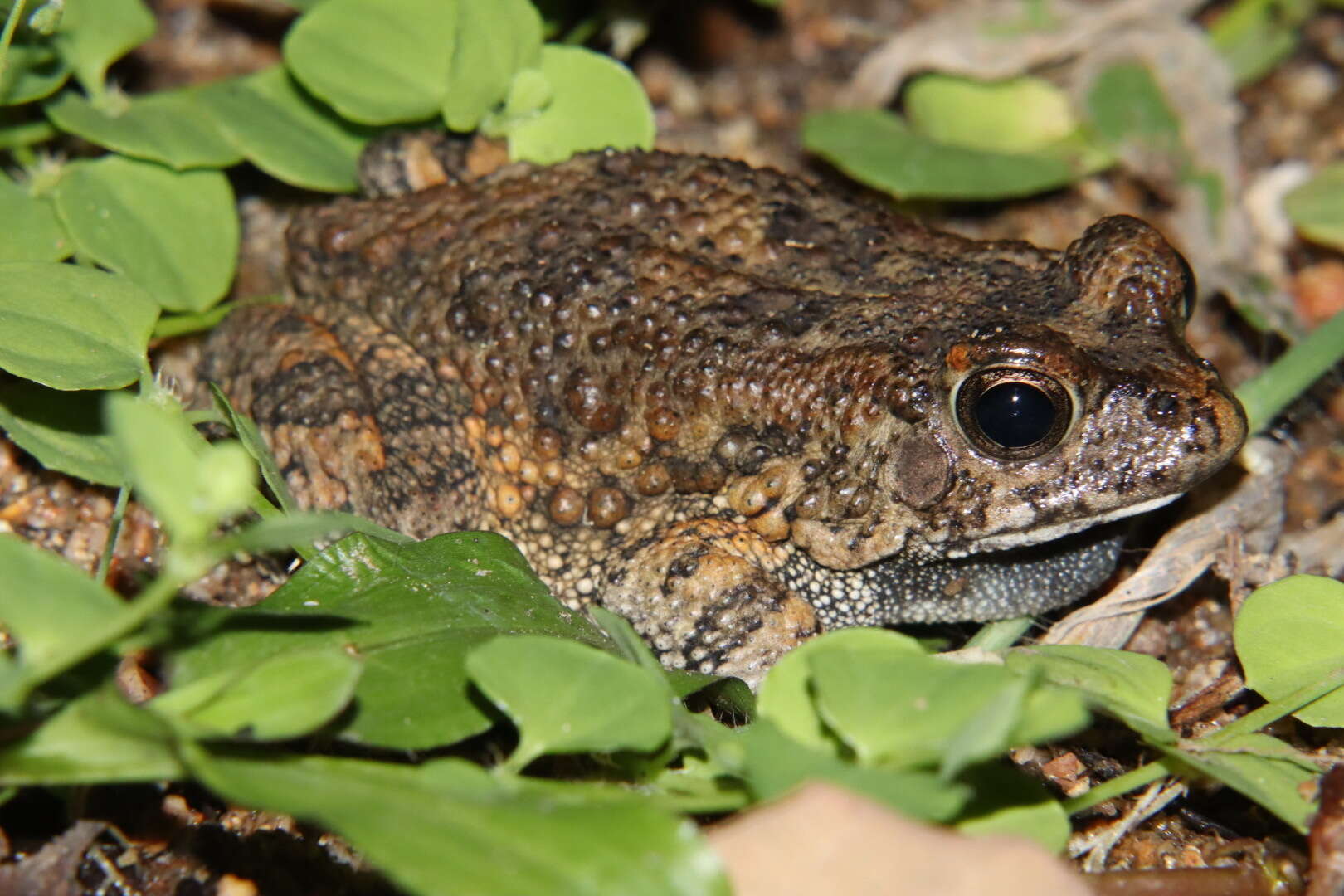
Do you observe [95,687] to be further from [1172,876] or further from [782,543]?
[1172,876]

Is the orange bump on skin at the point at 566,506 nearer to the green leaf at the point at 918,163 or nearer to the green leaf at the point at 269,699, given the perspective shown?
the green leaf at the point at 269,699

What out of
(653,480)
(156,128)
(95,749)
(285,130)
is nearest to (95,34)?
(156,128)

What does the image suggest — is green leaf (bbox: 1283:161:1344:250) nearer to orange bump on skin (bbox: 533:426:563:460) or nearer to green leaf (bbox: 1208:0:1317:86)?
green leaf (bbox: 1208:0:1317:86)

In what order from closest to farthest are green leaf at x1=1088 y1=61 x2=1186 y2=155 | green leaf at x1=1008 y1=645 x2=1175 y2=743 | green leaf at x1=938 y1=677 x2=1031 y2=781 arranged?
green leaf at x1=938 y1=677 x2=1031 y2=781
green leaf at x1=1008 y1=645 x2=1175 y2=743
green leaf at x1=1088 y1=61 x2=1186 y2=155

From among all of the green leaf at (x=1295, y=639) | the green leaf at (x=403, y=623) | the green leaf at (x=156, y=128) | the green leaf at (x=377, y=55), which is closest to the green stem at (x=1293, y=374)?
the green leaf at (x=1295, y=639)

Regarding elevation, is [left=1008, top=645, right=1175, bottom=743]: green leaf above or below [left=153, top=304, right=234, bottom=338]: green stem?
above

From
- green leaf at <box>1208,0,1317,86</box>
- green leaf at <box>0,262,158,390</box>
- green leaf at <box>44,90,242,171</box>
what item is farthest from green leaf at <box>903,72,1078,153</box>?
green leaf at <box>0,262,158,390</box>

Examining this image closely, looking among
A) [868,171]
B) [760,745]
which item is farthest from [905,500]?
[868,171]
